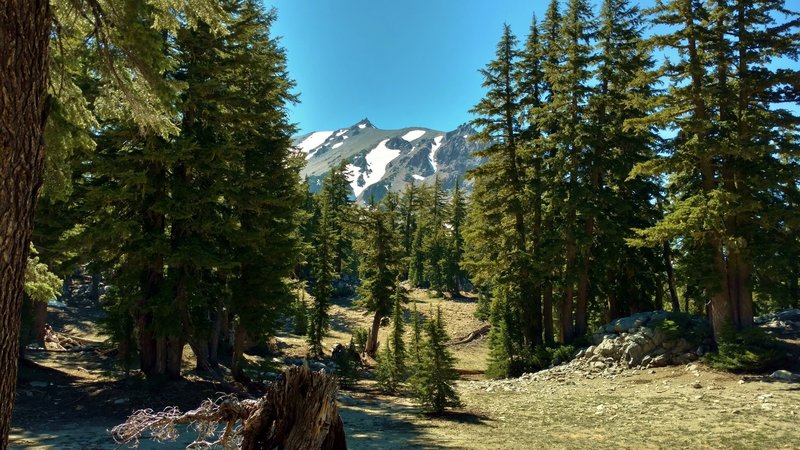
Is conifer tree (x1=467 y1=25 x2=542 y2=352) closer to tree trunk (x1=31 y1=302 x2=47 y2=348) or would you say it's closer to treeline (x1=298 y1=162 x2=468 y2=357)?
treeline (x1=298 y1=162 x2=468 y2=357)

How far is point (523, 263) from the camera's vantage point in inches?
924

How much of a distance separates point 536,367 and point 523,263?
4886 mm

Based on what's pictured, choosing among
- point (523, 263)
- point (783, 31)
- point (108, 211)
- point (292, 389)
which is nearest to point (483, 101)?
point (523, 263)

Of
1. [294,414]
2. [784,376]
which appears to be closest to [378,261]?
[784,376]

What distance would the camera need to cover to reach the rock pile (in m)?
18.6

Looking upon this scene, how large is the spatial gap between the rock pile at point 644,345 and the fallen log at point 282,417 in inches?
713

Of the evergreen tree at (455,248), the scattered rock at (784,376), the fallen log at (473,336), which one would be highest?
the evergreen tree at (455,248)

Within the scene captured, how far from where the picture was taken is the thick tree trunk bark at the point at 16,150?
3.09 m

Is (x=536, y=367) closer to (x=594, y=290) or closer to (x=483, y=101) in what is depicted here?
(x=594, y=290)

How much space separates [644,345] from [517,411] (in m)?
8.33

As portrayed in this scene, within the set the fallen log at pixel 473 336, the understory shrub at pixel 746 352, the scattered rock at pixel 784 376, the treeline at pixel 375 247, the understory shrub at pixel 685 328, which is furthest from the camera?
the fallen log at pixel 473 336

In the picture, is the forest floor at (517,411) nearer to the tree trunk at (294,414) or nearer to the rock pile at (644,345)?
the rock pile at (644,345)

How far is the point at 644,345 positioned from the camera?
1942cm

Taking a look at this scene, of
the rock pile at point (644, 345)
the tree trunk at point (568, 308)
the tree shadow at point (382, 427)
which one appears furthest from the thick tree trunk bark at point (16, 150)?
the tree trunk at point (568, 308)
